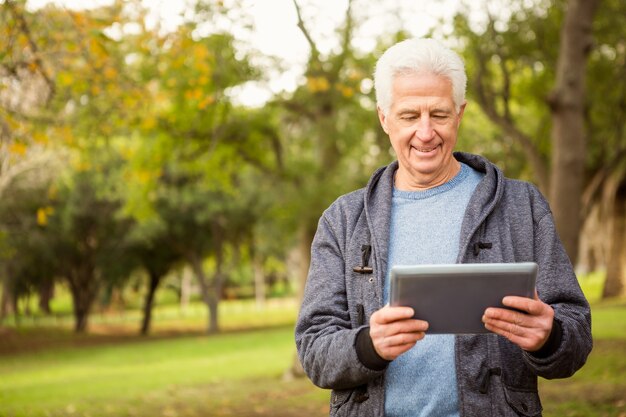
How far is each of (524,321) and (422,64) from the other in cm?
92

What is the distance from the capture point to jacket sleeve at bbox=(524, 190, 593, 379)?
2.46 metres

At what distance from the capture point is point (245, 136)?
16.7 metres

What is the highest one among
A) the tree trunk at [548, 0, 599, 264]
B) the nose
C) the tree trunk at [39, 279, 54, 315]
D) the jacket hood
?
the tree trunk at [548, 0, 599, 264]

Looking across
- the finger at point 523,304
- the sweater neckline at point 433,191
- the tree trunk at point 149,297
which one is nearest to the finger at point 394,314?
the finger at point 523,304

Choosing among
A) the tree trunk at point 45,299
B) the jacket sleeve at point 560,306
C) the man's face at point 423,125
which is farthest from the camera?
the tree trunk at point 45,299

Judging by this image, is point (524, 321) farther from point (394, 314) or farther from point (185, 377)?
point (185, 377)

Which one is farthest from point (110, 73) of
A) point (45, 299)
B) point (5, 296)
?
point (45, 299)

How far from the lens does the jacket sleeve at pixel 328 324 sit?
2.54 metres

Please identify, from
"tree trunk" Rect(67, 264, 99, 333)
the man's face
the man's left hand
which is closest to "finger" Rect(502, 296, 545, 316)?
the man's left hand

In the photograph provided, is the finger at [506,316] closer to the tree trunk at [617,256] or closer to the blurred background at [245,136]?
the blurred background at [245,136]

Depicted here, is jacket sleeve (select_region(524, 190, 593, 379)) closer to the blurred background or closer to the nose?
the nose

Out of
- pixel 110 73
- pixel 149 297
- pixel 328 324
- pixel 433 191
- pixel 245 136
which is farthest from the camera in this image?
pixel 149 297

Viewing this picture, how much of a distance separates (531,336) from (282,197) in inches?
583

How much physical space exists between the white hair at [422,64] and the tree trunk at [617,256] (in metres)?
25.6
